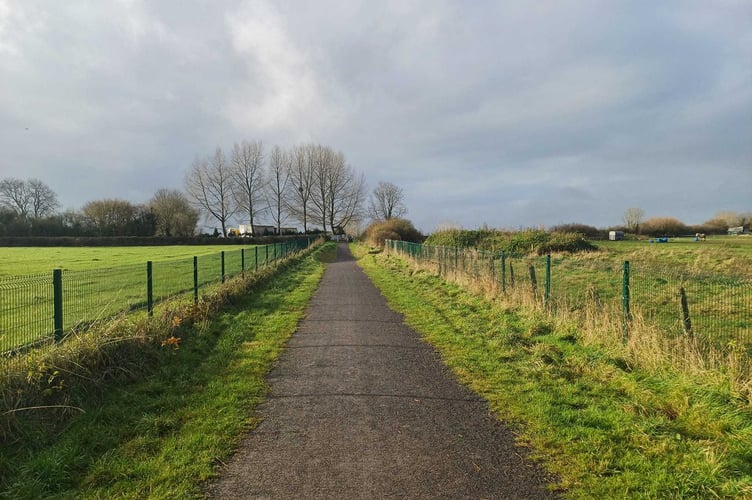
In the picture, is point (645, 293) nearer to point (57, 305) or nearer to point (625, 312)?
point (625, 312)

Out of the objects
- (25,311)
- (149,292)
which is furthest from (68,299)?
(149,292)

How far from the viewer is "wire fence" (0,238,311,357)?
18.3 ft

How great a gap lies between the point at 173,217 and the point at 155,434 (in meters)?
79.5

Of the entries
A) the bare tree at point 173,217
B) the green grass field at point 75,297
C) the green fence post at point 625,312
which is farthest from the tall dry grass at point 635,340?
the bare tree at point 173,217

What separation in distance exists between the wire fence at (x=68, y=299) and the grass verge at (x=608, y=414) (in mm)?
5437

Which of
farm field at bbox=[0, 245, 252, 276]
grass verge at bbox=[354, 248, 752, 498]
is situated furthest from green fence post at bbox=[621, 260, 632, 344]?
farm field at bbox=[0, 245, 252, 276]

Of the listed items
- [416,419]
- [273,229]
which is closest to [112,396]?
[416,419]

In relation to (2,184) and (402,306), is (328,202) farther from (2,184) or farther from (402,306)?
(402,306)

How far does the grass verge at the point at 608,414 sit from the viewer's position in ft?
10.9

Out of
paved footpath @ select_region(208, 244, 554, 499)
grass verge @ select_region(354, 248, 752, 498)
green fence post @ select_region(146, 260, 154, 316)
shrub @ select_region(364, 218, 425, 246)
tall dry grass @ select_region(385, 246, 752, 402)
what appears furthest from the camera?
shrub @ select_region(364, 218, 425, 246)

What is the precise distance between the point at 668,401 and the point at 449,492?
123 inches

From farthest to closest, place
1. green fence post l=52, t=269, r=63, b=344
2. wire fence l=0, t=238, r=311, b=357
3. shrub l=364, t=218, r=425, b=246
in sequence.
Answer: shrub l=364, t=218, r=425, b=246
green fence post l=52, t=269, r=63, b=344
wire fence l=0, t=238, r=311, b=357

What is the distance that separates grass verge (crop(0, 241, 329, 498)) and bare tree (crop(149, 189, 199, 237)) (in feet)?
248

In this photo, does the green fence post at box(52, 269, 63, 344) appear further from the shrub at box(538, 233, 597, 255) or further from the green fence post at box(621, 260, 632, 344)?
the shrub at box(538, 233, 597, 255)
